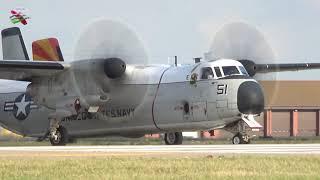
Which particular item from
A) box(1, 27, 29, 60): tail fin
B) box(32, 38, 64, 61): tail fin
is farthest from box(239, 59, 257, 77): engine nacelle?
box(1, 27, 29, 60): tail fin

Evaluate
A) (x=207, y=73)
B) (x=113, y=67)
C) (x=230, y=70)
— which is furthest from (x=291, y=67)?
(x=113, y=67)

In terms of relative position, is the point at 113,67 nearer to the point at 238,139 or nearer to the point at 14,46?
the point at 238,139

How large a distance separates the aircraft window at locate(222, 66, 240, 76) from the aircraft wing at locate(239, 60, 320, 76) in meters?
4.20

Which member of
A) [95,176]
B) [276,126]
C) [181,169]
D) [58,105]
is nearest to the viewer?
[95,176]

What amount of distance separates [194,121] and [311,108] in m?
47.3

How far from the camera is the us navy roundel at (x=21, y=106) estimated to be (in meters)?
42.3

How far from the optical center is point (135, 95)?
37.4 metres

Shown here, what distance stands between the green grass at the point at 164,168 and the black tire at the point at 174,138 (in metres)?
18.1

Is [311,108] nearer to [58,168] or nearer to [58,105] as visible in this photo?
[58,105]

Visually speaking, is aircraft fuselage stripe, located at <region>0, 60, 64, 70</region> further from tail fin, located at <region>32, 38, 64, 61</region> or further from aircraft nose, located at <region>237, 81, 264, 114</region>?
aircraft nose, located at <region>237, 81, 264, 114</region>

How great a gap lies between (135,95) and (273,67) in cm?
917

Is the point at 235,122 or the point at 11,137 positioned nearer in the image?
the point at 235,122

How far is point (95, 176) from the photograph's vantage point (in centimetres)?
1548

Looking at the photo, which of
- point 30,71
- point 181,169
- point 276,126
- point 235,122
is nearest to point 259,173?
point 181,169
